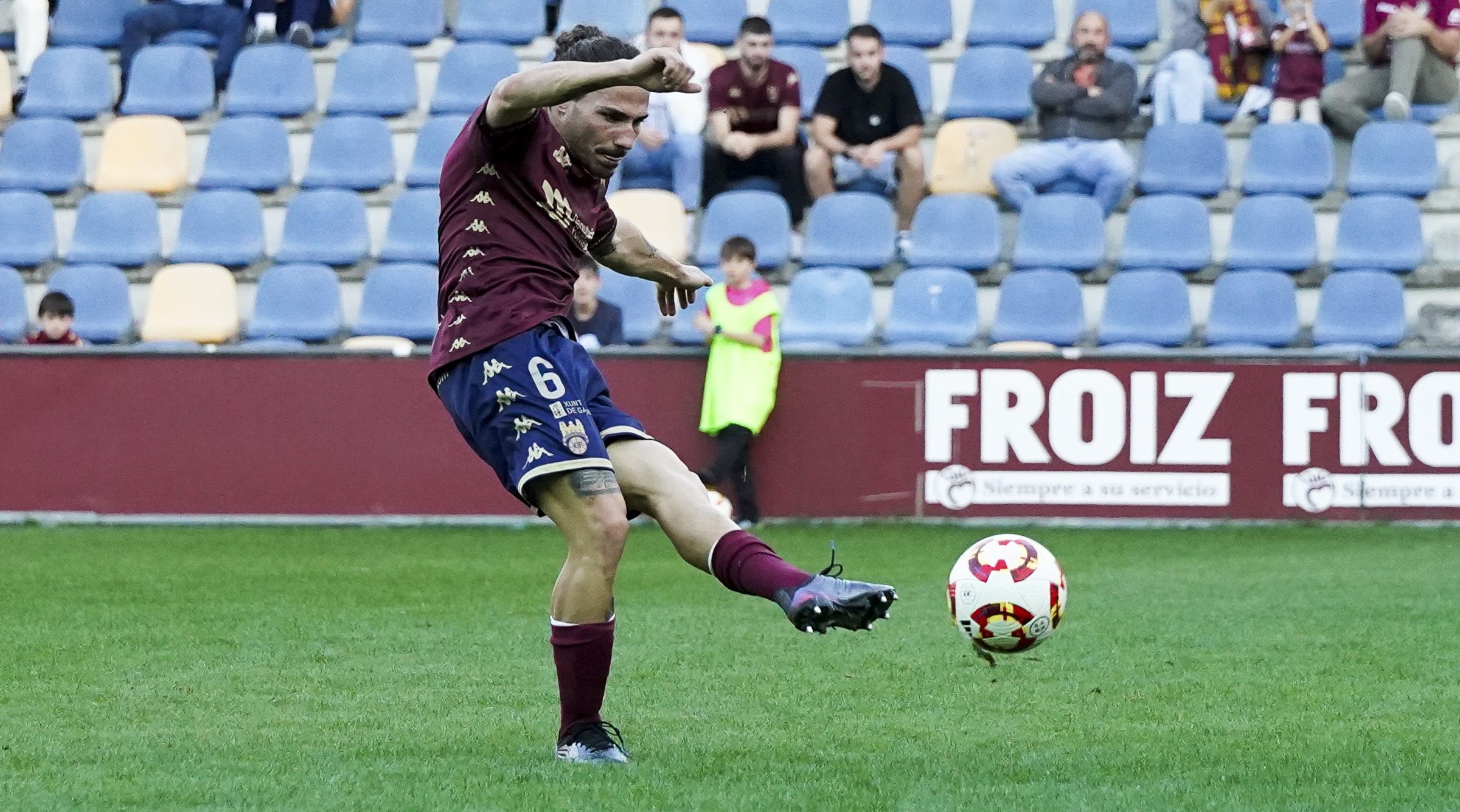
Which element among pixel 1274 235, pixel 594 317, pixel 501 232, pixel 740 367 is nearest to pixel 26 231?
pixel 594 317

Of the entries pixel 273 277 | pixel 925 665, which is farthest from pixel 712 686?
pixel 273 277

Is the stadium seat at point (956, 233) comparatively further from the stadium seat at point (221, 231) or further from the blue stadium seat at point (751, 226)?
the stadium seat at point (221, 231)

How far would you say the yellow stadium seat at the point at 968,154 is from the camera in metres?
14.6

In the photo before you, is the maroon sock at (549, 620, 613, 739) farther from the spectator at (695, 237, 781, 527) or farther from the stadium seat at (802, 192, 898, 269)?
the stadium seat at (802, 192, 898, 269)

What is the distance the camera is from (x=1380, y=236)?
13.7 m

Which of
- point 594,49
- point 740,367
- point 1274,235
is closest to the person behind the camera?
point 594,49

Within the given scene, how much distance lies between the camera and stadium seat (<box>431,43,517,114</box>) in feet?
50.5

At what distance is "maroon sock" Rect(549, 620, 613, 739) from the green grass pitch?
0.49 feet

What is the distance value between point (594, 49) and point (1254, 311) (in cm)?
889

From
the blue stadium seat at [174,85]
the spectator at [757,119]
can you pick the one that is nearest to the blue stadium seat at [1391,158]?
the spectator at [757,119]

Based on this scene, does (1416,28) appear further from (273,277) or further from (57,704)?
(57,704)

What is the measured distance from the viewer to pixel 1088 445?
12.3 metres

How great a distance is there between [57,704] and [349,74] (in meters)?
10.2

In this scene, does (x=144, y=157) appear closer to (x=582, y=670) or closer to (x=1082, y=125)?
(x=1082, y=125)
